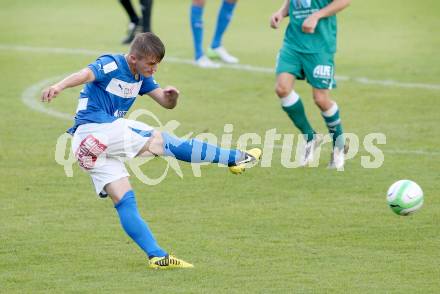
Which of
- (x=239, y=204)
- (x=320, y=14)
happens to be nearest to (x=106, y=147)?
(x=239, y=204)

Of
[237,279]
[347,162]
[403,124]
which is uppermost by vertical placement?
[403,124]

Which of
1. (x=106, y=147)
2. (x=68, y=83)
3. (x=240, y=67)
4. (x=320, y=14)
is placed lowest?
(x=106, y=147)

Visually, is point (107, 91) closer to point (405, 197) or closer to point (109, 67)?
point (109, 67)

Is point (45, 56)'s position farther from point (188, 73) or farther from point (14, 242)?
point (14, 242)

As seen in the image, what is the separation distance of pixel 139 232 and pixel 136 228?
0.12 ft

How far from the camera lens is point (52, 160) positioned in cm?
1105

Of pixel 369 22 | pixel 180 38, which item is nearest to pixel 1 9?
pixel 180 38

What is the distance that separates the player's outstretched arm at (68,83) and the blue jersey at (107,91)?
0.41 feet

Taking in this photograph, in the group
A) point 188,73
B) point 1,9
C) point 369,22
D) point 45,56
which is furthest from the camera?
point 1,9

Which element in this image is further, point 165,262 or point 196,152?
point 196,152

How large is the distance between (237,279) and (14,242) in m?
2.01

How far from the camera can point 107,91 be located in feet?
25.0

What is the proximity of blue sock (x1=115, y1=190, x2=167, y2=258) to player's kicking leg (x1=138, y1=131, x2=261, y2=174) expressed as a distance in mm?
636

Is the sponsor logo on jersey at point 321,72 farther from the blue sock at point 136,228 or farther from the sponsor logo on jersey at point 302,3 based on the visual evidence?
the blue sock at point 136,228
